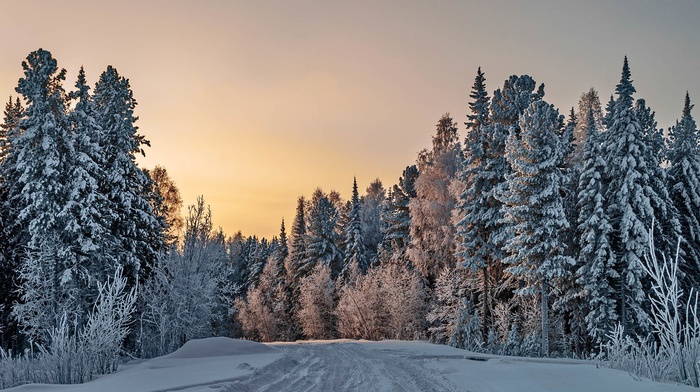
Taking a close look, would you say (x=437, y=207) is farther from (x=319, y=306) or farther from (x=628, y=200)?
(x=319, y=306)

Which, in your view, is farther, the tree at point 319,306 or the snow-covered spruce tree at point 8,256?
the tree at point 319,306

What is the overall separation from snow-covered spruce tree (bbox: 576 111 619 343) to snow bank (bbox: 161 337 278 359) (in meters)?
17.1

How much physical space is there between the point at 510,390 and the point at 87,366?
10.1 meters

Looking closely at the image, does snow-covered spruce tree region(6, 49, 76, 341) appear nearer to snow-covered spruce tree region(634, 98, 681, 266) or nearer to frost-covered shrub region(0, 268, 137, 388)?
frost-covered shrub region(0, 268, 137, 388)

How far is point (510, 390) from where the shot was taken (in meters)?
10.9

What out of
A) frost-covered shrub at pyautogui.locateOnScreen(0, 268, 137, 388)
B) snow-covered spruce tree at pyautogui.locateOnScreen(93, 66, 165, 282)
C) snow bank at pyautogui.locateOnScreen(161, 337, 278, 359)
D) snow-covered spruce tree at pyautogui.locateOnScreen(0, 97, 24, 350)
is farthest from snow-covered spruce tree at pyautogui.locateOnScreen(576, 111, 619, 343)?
snow-covered spruce tree at pyautogui.locateOnScreen(0, 97, 24, 350)

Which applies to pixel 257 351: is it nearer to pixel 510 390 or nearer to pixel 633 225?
pixel 510 390

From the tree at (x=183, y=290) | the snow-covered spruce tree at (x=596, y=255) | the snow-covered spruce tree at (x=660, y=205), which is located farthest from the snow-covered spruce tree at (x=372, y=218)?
the snow-covered spruce tree at (x=660, y=205)

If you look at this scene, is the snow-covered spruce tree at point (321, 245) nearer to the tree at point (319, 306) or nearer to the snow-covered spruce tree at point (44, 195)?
the tree at point (319, 306)

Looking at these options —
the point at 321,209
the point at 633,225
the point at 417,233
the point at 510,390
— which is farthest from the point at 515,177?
the point at 321,209

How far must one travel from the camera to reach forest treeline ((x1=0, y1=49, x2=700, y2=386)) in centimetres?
2569

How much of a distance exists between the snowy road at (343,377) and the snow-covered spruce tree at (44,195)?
14469 mm

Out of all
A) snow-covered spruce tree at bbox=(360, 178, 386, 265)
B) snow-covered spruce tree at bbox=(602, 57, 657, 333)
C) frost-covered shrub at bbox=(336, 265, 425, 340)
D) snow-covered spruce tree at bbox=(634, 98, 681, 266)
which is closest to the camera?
snow-covered spruce tree at bbox=(602, 57, 657, 333)

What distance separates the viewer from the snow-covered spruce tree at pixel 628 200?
1054 inches
